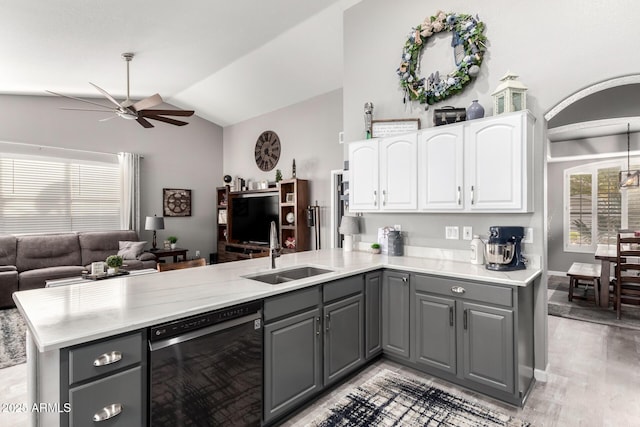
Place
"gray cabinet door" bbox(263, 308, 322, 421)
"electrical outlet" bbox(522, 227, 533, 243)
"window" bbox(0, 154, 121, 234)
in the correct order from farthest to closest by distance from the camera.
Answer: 1. "window" bbox(0, 154, 121, 234)
2. "electrical outlet" bbox(522, 227, 533, 243)
3. "gray cabinet door" bbox(263, 308, 322, 421)

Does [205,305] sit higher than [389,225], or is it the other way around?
[389,225]

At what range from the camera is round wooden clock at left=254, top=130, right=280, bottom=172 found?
6684 millimetres

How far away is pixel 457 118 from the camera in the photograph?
2.88 metres

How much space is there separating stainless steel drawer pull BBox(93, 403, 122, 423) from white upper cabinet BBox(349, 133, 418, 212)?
2.57 meters

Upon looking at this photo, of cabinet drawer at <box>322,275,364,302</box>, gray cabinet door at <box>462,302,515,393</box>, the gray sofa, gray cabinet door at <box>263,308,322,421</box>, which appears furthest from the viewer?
the gray sofa

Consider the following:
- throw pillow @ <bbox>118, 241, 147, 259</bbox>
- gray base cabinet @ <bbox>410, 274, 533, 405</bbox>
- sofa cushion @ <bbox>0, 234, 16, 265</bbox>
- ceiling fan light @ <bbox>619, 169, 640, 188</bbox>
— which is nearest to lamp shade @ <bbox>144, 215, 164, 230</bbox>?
throw pillow @ <bbox>118, 241, 147, 259</bbox>

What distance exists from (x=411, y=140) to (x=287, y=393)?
2.33m

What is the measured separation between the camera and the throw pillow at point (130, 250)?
19.3 ft

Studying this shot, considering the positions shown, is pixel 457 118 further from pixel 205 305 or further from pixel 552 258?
pixel 552 258

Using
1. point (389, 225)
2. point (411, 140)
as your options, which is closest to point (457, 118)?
point (411, 140)

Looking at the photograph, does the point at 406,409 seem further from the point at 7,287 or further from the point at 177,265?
the point at 7,287

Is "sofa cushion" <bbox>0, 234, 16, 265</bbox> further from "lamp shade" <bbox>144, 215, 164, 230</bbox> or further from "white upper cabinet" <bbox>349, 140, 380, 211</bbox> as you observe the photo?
"white upper cabinet" <bbox>349, 140, 380, 211</bbox>

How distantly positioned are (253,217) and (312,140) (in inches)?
79.9

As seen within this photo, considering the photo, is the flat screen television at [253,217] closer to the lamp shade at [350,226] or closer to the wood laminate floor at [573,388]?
the lamp shade at [350,226]
